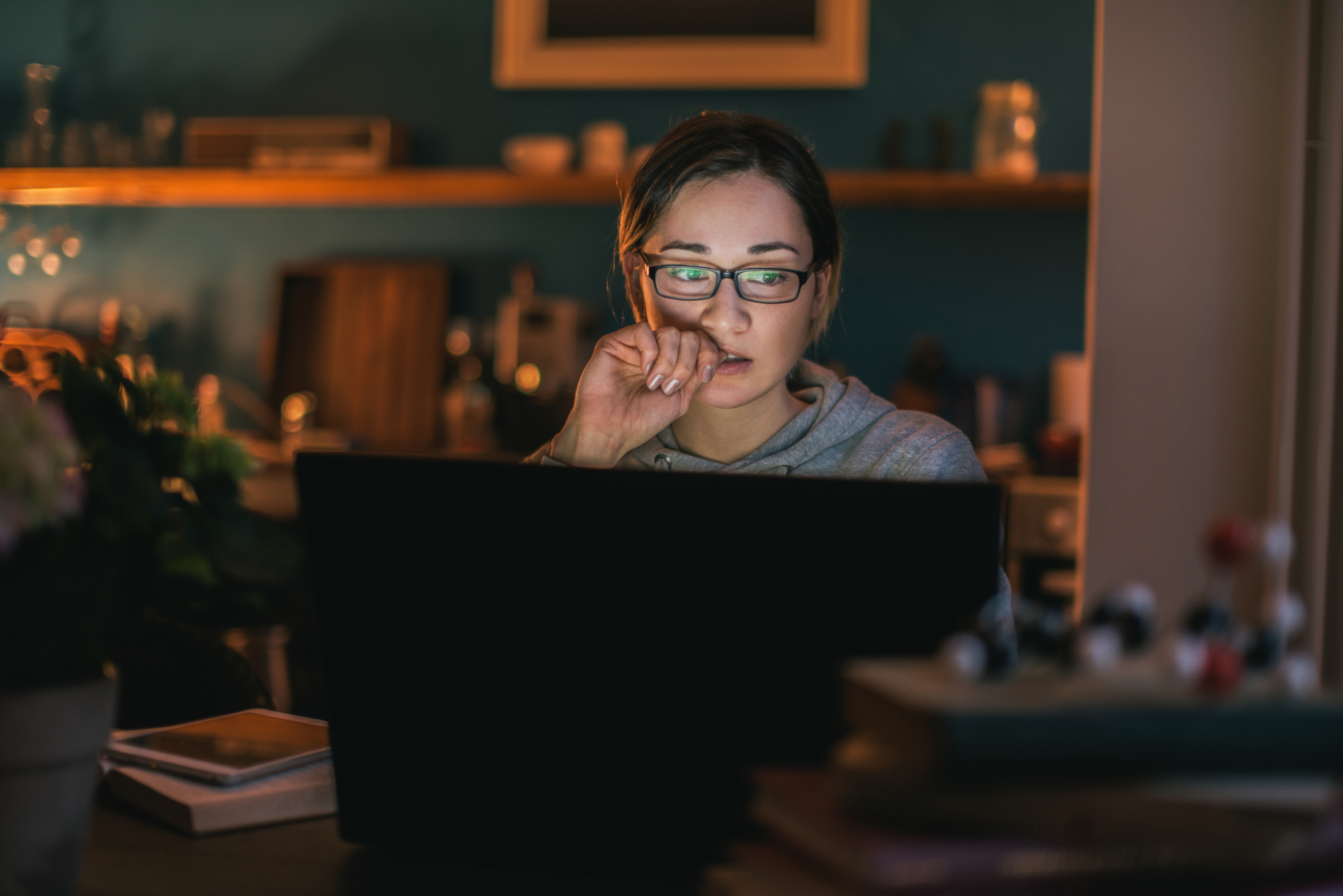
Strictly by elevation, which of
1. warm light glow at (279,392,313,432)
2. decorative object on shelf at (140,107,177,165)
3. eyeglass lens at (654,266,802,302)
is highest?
decorative object on shelf at (140,107,177,165)

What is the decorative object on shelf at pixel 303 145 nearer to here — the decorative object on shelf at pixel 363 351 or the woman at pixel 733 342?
the decorative object on shelf at pixel 363 351

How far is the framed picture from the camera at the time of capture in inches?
140

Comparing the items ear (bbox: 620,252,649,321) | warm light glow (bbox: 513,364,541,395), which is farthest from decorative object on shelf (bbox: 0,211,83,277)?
ear (bbox: 620,252,649,321)

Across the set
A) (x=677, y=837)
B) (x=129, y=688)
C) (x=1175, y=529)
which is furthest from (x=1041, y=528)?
(x=677, y=837)

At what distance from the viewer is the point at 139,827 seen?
814mm

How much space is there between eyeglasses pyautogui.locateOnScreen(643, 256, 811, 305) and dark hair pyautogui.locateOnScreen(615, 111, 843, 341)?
0.21 ft

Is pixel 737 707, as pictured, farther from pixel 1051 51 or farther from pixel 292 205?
pixel 292 205

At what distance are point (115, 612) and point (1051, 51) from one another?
11.6ft

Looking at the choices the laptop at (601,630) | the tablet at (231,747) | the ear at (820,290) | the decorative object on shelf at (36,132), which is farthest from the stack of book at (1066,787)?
the decorative object on shelf at (36,132)

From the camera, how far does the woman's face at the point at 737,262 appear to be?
1255 mm

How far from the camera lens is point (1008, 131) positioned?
11.2 feet

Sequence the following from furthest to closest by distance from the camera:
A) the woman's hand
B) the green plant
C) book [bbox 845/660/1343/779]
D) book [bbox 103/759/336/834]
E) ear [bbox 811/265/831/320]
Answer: ear [bbox 811/265/831/320], the woman's hand, book [bbox 103/759/336/834], the green plant, book [bbox 845/660/1343/779]

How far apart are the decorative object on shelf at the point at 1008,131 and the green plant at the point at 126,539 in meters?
3.00

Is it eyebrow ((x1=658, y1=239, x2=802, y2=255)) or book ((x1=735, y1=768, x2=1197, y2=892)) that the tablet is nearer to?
book ((x1=735, y1=768, x2=1197, y2=892))
